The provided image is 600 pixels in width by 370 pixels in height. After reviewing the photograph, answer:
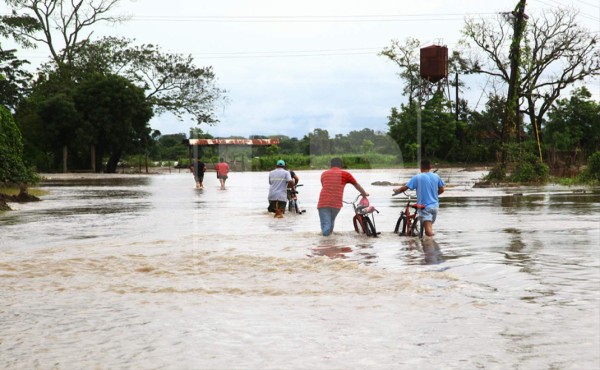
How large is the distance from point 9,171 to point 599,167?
26.0m

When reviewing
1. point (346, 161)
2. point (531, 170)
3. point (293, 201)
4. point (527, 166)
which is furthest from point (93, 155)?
point (293, 201)

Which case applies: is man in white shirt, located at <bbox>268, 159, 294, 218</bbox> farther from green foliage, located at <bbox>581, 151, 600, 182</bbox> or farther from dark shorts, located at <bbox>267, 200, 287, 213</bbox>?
green foliage, located at <bbox>581, 151, 600, 182</bbox>

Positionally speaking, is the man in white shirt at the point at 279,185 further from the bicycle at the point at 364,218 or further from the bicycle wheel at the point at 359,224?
the bicycle at the point at 364,218

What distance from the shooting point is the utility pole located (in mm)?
42062

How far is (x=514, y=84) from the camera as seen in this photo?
142 ft

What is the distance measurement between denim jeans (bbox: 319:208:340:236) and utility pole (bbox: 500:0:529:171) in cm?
2741

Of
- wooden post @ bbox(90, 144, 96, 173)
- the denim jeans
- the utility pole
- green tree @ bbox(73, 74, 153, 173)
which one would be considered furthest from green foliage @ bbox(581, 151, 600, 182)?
wooden post @ bbox(90, 144, 96, 173)

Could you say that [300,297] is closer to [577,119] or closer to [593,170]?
[593,170]

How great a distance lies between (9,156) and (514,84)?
25700mm

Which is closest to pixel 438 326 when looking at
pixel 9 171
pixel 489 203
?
pixel 489 203

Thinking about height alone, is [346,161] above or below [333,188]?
above

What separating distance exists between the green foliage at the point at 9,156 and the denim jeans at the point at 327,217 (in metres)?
20.7

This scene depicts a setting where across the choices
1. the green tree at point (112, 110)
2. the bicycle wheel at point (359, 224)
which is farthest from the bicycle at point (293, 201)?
the green tree at point (112, 110)

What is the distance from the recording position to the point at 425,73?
203 ft
